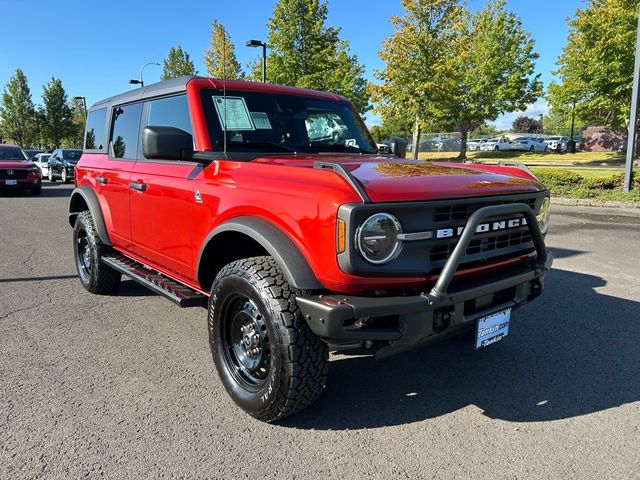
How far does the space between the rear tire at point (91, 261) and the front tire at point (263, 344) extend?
2.40m

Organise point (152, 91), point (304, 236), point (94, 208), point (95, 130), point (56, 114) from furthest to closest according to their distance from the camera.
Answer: point (56, 114), point (95, 130), point (94, 208), point (152, 91), point (304, 236)

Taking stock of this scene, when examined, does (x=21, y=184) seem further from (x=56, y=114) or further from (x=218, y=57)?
(x=56, y=114)

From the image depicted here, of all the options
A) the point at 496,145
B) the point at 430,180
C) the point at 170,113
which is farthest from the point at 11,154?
the point at 496,145

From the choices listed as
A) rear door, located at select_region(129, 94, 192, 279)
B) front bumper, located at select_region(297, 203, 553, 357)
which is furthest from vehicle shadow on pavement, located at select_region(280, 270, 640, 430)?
rear door, located at select_region(129, 94, 192, 279)

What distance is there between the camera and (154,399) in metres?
3.06

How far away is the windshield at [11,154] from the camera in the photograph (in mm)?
17545

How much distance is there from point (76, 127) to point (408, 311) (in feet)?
176

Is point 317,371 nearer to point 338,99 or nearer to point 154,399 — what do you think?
point 154,399

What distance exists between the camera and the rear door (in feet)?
11.3

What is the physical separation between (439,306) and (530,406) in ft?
3.67

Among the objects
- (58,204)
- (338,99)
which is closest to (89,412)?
(338,99)

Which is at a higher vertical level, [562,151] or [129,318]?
[562,151]

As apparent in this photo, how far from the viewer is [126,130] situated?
4.61 metres

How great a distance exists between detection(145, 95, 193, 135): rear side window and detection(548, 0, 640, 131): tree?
2088 centimetres
